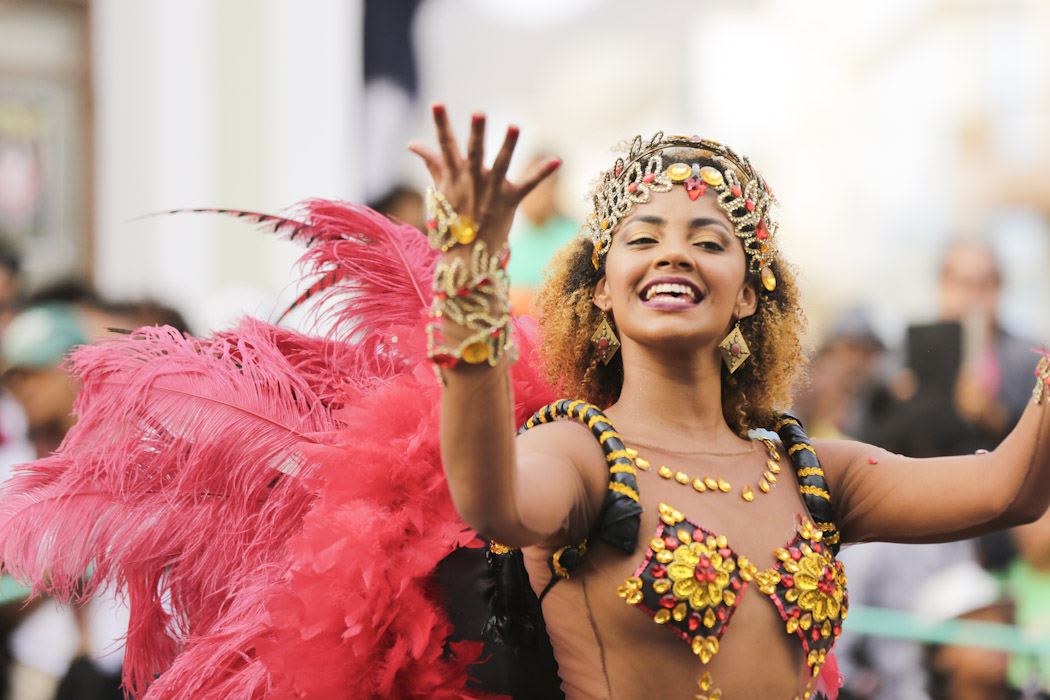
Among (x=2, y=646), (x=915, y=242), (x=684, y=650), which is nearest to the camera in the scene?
(x=684, y=650)

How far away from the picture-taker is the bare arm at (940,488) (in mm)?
2113

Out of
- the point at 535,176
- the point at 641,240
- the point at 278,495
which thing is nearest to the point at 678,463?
the point at 641,240

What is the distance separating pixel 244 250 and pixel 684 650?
684 cm

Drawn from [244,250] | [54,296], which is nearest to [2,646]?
[54,296]

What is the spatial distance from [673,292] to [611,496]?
0.38 metres

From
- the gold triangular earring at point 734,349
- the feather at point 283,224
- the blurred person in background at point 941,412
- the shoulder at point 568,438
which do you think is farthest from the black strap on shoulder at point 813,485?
the blurred person in background at point 941,412

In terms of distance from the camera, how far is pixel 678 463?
2111mm

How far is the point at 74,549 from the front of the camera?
7.77 feet

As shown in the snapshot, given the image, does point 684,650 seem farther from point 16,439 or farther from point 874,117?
point 874,117

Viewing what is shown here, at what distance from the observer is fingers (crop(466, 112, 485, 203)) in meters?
1.60

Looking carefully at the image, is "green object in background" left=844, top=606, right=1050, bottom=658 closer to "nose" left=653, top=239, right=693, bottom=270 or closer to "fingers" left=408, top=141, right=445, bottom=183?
"nose" left=653, top=239, right=693, bottom=270

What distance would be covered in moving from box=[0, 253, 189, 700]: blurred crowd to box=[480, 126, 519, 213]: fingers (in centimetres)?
239

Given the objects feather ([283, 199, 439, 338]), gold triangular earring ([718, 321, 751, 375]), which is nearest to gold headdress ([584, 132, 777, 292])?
gold triangular earring ([718, 321, 751, 375])

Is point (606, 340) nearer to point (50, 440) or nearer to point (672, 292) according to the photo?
point (672, 292)
